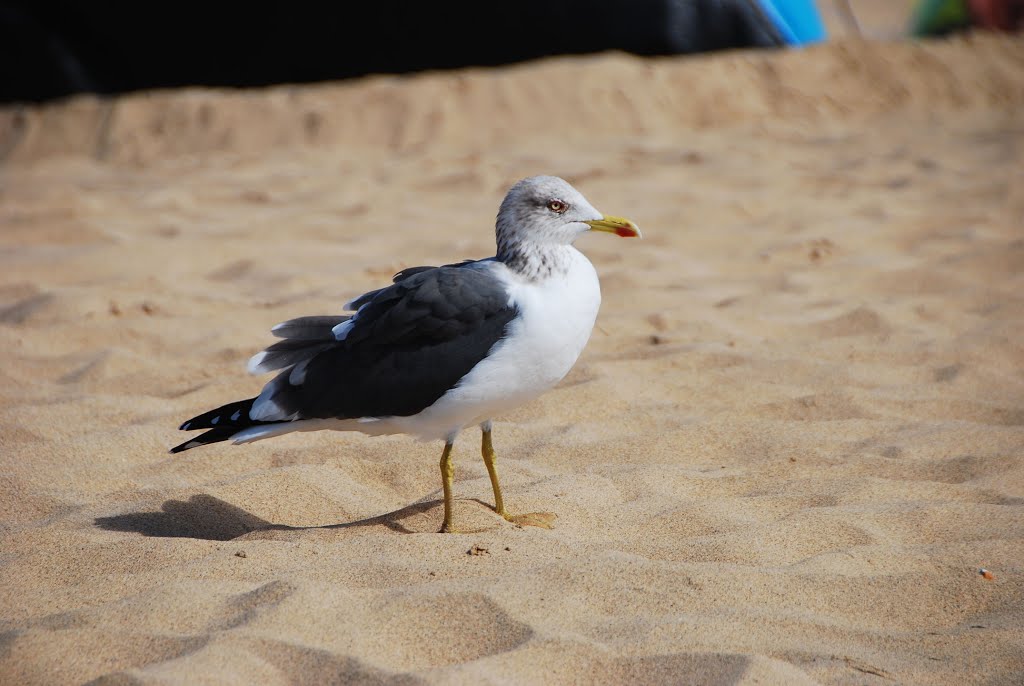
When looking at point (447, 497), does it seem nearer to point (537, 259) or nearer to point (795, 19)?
point (537, 259)

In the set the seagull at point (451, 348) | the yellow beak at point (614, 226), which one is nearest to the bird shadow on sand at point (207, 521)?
the seagull at point (451, 348)

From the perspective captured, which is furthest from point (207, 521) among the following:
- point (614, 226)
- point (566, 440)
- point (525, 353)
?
point (614, 226)

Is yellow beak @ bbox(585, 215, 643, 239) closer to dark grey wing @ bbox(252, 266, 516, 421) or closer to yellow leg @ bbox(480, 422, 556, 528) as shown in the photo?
dark grey wing @ bbox(252, 266, 516, 421)

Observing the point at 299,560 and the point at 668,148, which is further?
the point at 668,148

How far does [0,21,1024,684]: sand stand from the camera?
2.18 m

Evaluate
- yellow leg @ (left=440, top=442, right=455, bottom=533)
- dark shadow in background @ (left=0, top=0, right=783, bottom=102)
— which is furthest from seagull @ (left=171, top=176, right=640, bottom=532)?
dark shadow in background @ (left=0, top=0, right=783, bottom=102)

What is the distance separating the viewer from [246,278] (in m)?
5.25

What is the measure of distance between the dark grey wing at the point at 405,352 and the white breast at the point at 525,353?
32 mm

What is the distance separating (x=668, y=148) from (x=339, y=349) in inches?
212

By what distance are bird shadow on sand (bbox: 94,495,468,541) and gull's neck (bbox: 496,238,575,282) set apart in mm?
705

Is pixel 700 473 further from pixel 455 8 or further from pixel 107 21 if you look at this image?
pixel 107 21

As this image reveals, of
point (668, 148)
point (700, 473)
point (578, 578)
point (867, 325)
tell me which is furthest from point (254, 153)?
point (578, 578)

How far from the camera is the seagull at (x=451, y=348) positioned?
2736 mm

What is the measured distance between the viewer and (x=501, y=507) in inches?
114
